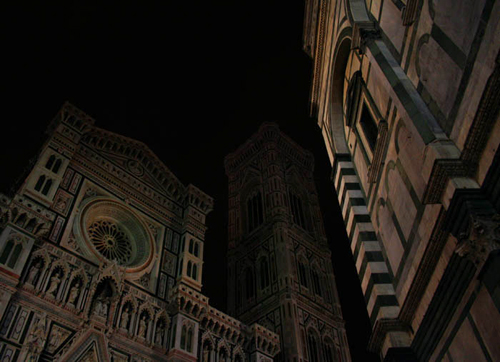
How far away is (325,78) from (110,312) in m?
11.4

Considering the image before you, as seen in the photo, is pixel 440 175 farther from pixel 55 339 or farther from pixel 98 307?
pixel 98 307

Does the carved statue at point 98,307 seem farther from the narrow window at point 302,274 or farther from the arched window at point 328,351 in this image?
the narrow window at point 302,274

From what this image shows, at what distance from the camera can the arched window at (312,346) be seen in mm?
23953

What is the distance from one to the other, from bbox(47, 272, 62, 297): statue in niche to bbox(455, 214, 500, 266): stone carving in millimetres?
13845

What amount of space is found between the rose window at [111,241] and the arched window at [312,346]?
11605mm

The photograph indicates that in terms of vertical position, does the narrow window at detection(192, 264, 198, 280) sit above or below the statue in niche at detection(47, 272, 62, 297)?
above

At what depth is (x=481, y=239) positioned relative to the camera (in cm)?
447

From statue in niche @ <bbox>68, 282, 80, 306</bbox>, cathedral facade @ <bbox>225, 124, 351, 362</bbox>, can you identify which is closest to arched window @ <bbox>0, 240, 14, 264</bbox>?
statue in niche @ <bbox>68, 282, 80, 306</bbox>

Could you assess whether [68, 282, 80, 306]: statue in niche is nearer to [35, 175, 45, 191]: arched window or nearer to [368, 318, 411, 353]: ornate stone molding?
[35, 175, 45, 191]: arched window

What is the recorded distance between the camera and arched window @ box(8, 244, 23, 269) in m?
13.9

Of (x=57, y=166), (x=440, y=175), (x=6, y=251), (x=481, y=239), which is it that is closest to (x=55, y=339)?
(x=6, y=251)

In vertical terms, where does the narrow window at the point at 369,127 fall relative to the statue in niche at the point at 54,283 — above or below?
below

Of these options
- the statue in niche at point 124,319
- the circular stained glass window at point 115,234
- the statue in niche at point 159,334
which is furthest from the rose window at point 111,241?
the statue in niche at point 159,334

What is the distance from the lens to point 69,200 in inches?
718
